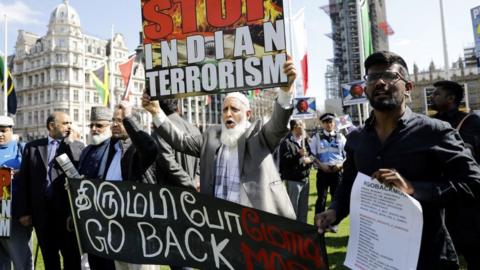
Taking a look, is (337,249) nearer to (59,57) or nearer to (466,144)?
(466,144)

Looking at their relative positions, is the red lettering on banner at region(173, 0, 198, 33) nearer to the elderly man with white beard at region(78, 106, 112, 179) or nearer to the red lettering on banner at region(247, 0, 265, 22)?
the red lettering on banner at region(247, 0, 265, 22)

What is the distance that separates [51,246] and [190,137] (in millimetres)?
2236

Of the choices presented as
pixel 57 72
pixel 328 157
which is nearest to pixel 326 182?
pixel 328 157

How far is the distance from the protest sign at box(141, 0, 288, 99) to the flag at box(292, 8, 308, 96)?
417 inches

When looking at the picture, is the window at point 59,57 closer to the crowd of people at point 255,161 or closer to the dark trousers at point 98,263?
the crowd of people at point 255,161

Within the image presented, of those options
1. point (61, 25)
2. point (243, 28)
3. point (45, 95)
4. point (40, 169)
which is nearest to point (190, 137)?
point (243, 28)

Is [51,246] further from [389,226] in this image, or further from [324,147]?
[324,147]

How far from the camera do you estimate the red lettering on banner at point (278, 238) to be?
2570mm

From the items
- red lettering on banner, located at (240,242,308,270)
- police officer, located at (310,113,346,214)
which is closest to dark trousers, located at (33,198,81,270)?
red lettering on banner, located at (240,242,308,270)

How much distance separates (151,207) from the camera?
321 cm

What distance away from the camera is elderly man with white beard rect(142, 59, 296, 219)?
3078 millimetres

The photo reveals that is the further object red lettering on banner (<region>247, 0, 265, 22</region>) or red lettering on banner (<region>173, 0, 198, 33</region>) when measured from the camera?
red lettering on banner (<region>173, 0, 198, 33</region>)

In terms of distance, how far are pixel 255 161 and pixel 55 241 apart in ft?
9.15

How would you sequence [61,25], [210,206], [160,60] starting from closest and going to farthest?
[210,206], [160,60], [61,25]
